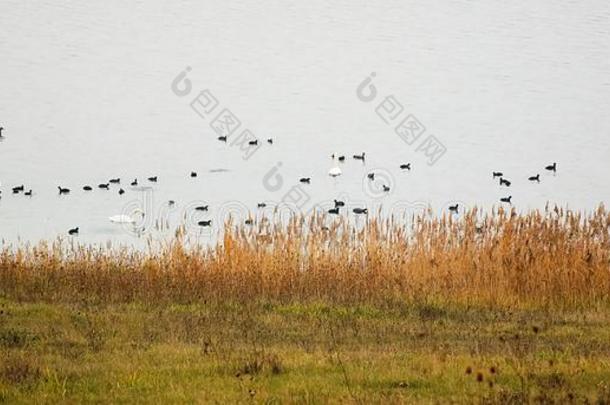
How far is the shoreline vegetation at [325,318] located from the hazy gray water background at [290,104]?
40.9 ft

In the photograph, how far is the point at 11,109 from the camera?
62781 millimetres

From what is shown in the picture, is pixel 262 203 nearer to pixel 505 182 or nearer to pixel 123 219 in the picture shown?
pixel 123 219

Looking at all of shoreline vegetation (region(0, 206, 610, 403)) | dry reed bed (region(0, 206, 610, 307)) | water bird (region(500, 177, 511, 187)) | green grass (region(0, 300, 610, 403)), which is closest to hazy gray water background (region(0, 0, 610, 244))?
water bird (region(500, 177, 511, 187))

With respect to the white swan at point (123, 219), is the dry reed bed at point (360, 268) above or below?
below

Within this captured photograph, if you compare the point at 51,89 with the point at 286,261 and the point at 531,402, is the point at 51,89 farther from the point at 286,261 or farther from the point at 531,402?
the point at 531,402

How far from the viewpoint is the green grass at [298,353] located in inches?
532

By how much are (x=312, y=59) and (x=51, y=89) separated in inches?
1004

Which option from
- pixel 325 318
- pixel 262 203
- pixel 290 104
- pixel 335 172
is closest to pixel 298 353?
pixel 325 318

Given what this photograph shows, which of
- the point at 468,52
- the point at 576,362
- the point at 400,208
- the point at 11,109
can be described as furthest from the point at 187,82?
the point at 576,362

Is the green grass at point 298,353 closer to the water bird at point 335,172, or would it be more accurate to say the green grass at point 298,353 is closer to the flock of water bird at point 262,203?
the flock of water bird at point 262,203

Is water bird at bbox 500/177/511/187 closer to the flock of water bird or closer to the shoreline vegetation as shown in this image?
the flock of water bird

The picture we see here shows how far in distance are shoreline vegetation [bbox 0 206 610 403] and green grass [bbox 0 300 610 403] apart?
0.13 ft

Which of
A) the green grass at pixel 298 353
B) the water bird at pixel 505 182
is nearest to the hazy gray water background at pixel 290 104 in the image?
the water bird at pixel 505 182

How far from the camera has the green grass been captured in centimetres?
1352
